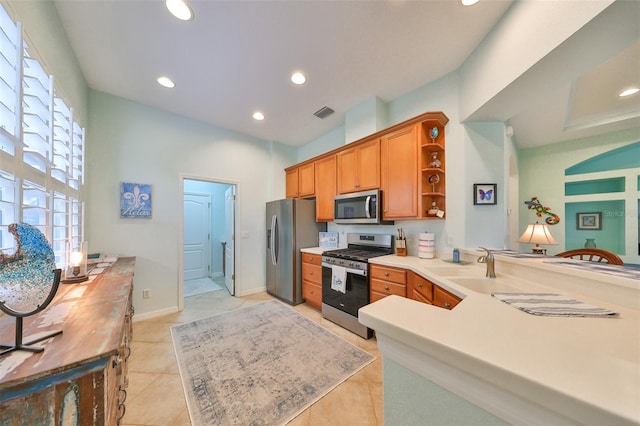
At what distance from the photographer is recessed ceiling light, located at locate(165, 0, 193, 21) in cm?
159

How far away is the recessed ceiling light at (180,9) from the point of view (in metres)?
1.59

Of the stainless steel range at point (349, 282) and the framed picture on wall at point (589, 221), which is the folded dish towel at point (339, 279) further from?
the framed picture on wall at point (589, 221)

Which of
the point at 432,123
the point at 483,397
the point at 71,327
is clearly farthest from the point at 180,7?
the point at 483,397

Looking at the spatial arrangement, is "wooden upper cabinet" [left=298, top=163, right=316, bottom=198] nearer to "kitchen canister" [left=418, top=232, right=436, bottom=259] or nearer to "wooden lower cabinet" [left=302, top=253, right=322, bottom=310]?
"wooden lower cabinet" [left=302, top=253, right=322, bottom=310]

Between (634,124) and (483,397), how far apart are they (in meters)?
4.99

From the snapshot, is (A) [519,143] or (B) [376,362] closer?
(B) [376,362]

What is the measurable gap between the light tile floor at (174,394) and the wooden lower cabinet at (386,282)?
0.55m

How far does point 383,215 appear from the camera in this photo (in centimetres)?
268

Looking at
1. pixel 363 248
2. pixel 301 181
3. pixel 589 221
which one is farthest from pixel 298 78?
pixel 589 221

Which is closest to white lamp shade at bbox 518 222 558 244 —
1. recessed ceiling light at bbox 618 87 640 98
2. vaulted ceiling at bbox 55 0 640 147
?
vaulted ceiling at bbox 55 0 640 147

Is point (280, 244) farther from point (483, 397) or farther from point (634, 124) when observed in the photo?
point (634, 124)

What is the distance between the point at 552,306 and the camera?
0.87 metres

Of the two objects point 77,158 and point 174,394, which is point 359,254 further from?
point 77,158

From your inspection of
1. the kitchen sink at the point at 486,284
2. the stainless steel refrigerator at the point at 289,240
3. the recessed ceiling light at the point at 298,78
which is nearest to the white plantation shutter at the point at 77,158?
the recessed ceiling light at the point at 298,78
